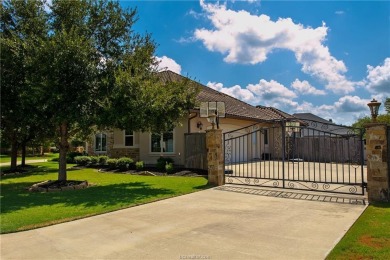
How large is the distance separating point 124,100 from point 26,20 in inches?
194

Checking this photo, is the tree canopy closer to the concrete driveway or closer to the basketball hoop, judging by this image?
the basketball hoop

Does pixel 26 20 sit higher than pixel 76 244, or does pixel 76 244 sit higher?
pixel 26 20

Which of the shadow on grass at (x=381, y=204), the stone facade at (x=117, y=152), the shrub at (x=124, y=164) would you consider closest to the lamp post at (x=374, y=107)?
the shadow on grass at (x=381, y=204)

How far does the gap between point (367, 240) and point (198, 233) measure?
287 cm

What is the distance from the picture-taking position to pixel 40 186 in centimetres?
1108

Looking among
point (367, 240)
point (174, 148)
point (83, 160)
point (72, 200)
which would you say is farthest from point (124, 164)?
point (367, 240)

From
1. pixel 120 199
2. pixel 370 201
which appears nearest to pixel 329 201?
pixel 370 201

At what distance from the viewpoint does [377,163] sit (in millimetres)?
8148

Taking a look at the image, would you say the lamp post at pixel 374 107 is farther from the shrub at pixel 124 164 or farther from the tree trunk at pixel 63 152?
the shrub at pixel 124 164

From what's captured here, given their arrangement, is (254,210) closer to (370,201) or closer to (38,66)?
(370,201)

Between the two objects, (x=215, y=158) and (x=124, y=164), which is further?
(x=124, y=164)

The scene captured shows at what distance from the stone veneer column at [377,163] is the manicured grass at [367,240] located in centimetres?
138

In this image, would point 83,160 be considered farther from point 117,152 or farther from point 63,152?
point 63,152

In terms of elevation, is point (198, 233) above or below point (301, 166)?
below
